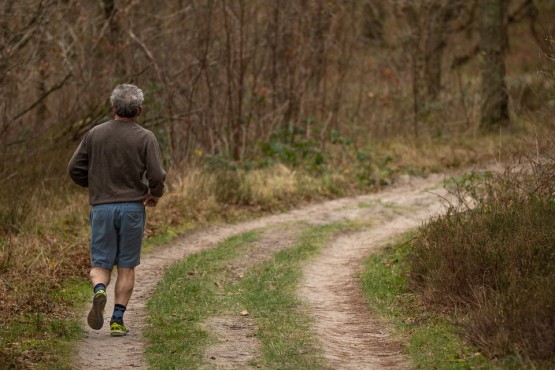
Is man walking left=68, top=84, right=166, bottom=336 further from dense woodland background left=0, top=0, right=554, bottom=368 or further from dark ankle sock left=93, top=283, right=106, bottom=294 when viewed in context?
dense woodland background left=0, top=0, right=554, bottom=368

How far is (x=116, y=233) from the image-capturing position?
8.13m

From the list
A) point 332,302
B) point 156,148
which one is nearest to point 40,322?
point 156,148

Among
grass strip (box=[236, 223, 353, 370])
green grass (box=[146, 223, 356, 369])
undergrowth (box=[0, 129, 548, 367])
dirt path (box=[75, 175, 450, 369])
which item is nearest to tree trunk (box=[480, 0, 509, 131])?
undergrowth (box=[0, 129, 548, 367])

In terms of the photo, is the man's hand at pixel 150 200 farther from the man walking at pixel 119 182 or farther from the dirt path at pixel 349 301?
the dirt path at pixel 349 301

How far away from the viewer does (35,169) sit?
15.0 meters

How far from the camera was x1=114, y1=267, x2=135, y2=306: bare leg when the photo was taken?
8195 millimetres

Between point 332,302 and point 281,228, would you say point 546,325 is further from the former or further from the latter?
point 281,228

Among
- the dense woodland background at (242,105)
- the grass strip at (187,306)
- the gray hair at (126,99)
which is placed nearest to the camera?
the grass strip at (187,306)

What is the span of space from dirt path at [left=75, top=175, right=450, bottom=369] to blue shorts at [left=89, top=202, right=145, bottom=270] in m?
0.69

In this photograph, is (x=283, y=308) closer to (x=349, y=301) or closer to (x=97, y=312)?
(x=349, y=301)

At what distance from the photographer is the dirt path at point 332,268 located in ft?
25.2

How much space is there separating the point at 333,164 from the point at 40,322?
12324mm

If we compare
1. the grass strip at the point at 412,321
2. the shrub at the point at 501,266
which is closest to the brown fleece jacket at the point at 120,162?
the grass strip at the point at 412,321

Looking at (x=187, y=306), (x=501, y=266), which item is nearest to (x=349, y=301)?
(x=187, y=306)
